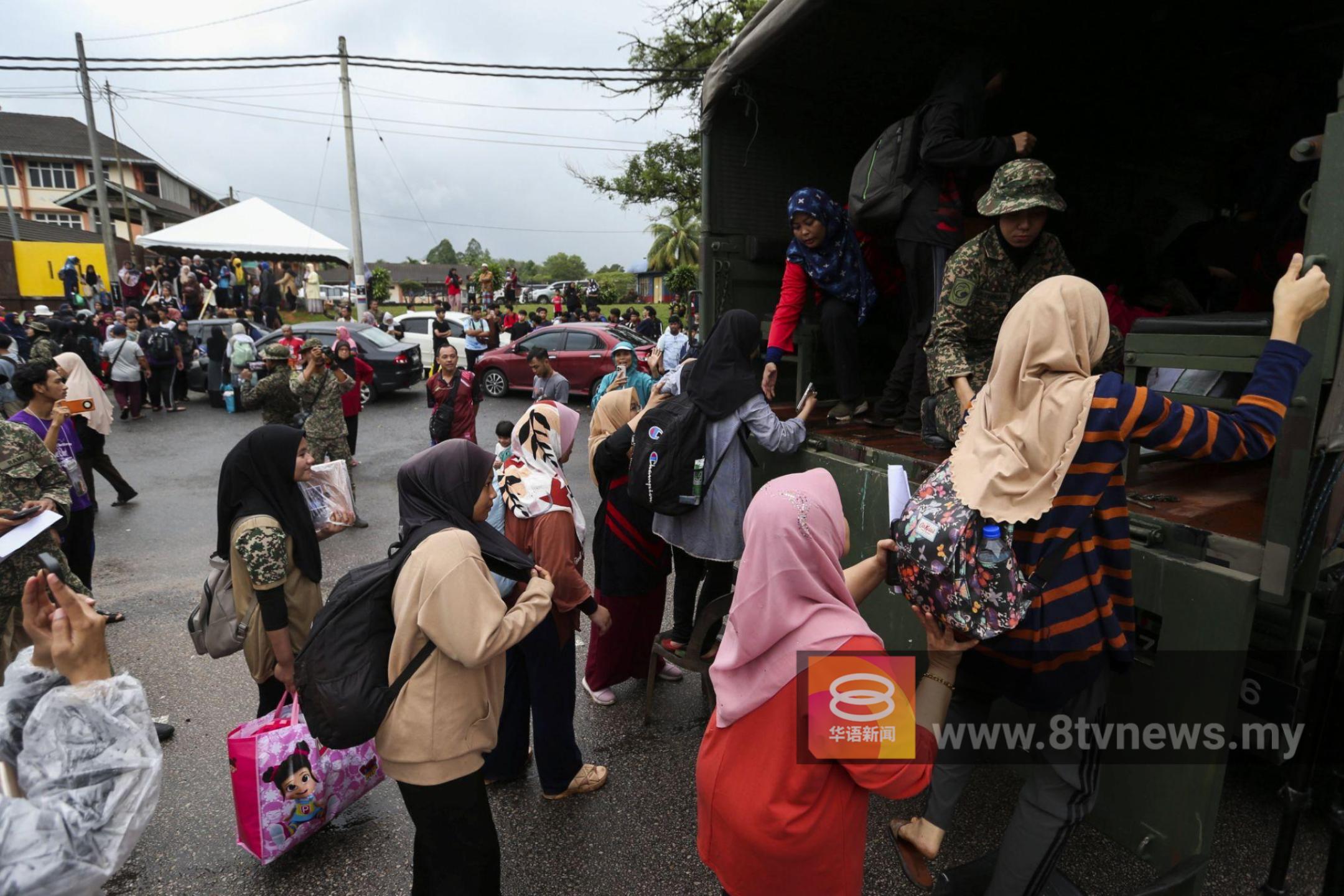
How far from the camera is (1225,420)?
188cm

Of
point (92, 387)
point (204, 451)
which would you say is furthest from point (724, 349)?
point (204, 451)

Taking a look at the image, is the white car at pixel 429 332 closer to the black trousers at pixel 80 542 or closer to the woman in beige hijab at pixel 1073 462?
the black trousers at pixel 80 542

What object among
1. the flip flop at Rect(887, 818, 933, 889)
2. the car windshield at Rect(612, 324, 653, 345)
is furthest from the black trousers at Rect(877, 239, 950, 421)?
the car windshield at Rect(612, 324, 653, 345)

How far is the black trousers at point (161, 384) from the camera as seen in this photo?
1268cm

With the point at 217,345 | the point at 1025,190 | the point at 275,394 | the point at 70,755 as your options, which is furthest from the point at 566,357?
the point at 70,755

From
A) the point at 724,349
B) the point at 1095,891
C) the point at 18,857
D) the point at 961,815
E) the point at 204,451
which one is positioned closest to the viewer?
the point at 18,857

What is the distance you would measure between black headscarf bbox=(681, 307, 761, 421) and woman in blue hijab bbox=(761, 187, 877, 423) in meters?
0.65

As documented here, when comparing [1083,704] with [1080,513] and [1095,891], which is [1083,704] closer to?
[1080,513]

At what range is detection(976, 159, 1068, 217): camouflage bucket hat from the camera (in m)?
2.99

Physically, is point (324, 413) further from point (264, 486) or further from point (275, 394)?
point (264, 486)

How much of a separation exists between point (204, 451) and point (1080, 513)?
454 inches

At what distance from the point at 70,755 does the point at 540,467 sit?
1.88 metres

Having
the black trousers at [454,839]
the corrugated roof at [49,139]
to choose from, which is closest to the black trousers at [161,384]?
the black trousers at [454,839]

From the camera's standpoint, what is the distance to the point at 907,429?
12.9 ft
